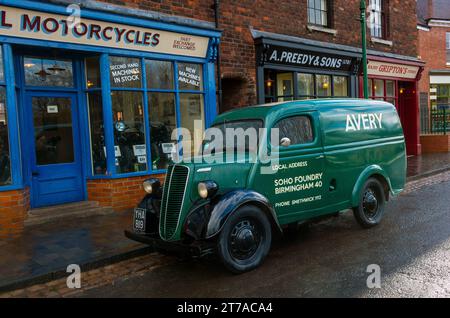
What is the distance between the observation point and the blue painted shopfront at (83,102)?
7.12 metres

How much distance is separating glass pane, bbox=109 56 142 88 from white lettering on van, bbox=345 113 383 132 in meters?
4.54

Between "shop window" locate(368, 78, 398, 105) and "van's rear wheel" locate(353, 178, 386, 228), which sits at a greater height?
"shop window" locate(368, 78, 398, 105)

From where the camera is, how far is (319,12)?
13.3m

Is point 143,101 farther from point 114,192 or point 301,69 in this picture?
point 301,69

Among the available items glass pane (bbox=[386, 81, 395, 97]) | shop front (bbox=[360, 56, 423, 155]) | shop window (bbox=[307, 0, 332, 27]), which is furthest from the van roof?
glass pane (bbox=[386, 81, 395, 97])

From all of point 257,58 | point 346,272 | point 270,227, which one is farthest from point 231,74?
point 346,272

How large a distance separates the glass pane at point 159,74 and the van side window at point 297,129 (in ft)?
13.8

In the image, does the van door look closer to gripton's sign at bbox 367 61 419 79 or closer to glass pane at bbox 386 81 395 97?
gripton's sign at bbox 367 61 419 79

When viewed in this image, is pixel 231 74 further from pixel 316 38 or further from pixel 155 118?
pixel 316 38

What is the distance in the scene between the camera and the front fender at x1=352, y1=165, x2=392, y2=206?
21.2 feet

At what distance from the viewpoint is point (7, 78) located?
703 centimetres

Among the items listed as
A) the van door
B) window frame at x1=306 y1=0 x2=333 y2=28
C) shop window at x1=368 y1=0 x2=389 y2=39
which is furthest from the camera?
shop window at x1=368 y1=0 x2=389 y2=39

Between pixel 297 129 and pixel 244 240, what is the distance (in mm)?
1872
